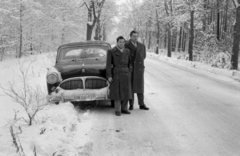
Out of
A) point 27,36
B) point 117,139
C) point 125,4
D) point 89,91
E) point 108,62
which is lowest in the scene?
point 117,139

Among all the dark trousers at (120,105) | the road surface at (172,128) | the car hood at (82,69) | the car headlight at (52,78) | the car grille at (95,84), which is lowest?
the road surface at (172,128)

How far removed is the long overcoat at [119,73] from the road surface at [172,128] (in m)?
0.52

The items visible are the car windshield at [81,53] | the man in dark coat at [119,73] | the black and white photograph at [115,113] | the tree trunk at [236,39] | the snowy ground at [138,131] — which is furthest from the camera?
the tree trunk at [236,39]

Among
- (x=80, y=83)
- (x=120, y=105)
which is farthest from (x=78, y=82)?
(x=120, y=105)

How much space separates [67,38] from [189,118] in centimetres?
4025

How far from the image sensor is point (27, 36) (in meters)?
31.4

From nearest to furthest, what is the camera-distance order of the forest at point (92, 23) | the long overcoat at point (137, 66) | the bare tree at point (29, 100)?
the bare tree at point (29, 100) → the long overcoat at point (137, 66) → the forest at point (92, 23)

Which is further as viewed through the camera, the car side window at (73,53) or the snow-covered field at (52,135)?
the car side window at (73,53)

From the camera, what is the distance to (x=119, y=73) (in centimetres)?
589

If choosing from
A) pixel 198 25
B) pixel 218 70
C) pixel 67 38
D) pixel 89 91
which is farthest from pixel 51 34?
pixel 89 91

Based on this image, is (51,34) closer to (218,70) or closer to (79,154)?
(218,70)

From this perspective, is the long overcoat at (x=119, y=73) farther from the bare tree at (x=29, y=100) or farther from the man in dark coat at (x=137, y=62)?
the bare tree at (x=29, y=100)

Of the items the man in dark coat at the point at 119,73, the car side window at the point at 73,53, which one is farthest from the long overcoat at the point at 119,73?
the car side window at the point at 73,53

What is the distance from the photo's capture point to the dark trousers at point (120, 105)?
593 centimetres
